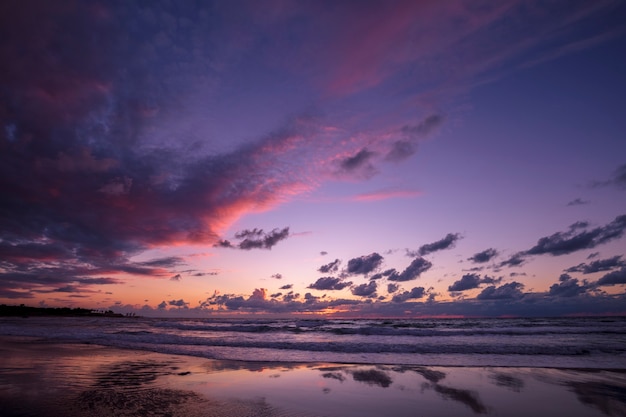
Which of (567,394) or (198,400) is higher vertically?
(198,400)

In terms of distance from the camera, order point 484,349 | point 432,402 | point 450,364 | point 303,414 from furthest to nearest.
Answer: point 484,349 → point 450,364 → point 432,402 → point 303,414

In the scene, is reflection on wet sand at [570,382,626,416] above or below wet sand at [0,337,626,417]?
below

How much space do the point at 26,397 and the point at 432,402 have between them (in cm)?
1041

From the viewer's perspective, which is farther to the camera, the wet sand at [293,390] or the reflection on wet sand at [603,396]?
the reflection on wet sand at [603,396]

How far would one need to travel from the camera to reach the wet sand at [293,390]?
8133 millimetres

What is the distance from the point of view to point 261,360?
17047 millimetres

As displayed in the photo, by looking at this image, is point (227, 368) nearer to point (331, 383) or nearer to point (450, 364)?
point (331, 383)

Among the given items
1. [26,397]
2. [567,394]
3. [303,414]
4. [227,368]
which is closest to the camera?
[303,414]

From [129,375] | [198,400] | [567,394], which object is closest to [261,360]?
[129,375]

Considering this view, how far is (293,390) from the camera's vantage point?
10133 millimetres

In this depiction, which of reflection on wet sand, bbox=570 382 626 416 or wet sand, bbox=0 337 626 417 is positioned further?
reflection on wet sand, bbox=570 382 626 416

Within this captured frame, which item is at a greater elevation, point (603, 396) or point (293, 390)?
point (293, 390)

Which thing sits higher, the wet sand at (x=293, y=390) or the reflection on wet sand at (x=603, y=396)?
the wet sand at (x=293, y=390)

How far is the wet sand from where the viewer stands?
813 centimetres
